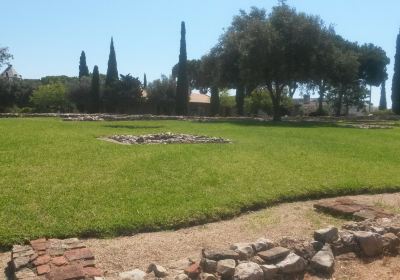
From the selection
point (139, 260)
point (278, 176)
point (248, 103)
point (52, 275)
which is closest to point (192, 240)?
point (139, 260)

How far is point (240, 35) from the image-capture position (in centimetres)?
3691

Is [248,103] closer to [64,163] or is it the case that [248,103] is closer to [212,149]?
[212,149]

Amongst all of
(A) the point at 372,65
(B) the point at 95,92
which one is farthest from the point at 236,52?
(A) the point at 372,65

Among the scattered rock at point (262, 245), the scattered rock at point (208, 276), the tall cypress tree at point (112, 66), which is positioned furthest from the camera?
the tall cypress tree at point (112, 66)

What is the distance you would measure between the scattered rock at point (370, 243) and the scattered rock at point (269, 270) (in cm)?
167

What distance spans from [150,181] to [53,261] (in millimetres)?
4319

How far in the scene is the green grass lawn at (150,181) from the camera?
23.5 feet

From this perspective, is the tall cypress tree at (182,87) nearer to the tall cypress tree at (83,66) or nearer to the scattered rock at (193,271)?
the tall cypress tree at (83,66)

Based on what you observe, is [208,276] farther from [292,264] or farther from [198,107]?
[198,107]

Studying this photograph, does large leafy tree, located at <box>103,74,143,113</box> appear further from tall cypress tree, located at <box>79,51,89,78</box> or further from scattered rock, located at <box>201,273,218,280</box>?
scattered rock, located at <box>201,273,218,280</box>

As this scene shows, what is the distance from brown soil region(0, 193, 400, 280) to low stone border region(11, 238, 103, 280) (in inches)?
13.0

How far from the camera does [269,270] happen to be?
5332mm

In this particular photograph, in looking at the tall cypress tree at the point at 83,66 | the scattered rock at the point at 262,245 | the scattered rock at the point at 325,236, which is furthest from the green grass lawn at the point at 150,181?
the tall cypress tree at the point at 83,66

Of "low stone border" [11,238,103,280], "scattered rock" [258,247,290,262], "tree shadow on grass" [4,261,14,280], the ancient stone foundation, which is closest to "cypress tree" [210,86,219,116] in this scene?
the ancient stone foundation
